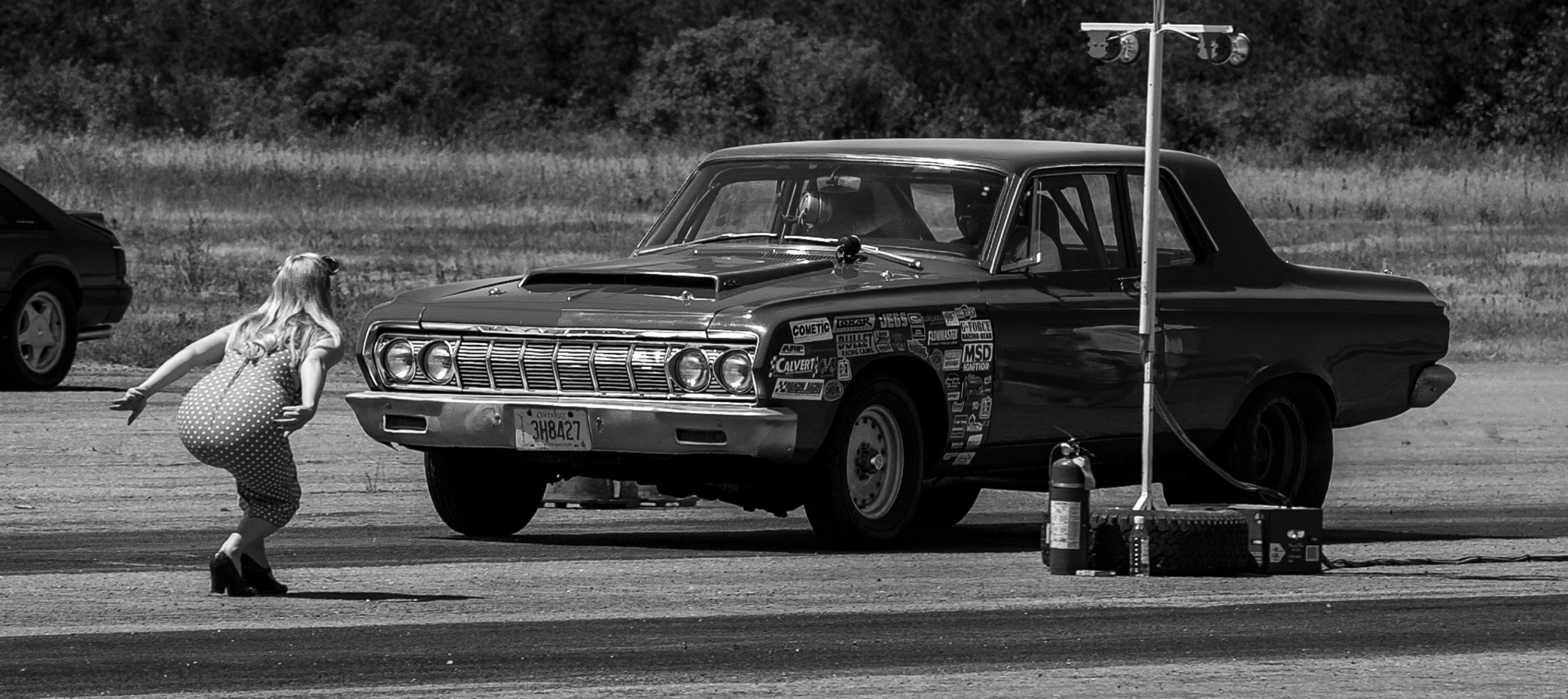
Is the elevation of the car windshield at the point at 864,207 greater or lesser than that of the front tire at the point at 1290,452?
greater

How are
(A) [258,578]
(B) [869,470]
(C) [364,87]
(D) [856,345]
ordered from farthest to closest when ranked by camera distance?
(C) [364,87], (B) [869,470], (D) [856,345], (A) [258,578]

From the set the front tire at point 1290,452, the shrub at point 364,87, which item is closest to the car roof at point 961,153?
the front tire at point 1290,452

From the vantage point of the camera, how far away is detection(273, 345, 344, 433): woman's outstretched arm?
8594mm

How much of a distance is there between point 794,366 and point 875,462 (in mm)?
761

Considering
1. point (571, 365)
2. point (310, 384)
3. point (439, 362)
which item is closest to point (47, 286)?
point (439, 362)

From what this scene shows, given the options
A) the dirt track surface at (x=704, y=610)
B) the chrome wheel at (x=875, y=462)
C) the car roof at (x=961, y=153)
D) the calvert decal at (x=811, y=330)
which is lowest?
the dirt track surface at (x=704, y=610)

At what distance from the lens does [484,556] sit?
10.2m

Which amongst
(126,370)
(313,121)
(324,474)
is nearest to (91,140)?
(313,121)

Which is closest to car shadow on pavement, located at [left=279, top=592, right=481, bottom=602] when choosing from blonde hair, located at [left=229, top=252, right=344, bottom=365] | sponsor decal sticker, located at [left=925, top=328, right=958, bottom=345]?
blonde hair, located at [left=229, top=252, right=344, bottom=365]

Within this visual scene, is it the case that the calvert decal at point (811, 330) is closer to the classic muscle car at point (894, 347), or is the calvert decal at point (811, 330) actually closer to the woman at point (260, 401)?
the classic muscle car at point (894, 347)

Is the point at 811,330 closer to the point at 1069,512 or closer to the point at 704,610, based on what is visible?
the point at 1069,512

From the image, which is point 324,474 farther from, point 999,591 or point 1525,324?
point 1525,324

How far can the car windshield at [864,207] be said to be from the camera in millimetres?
11094

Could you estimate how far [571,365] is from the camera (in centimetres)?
1005
